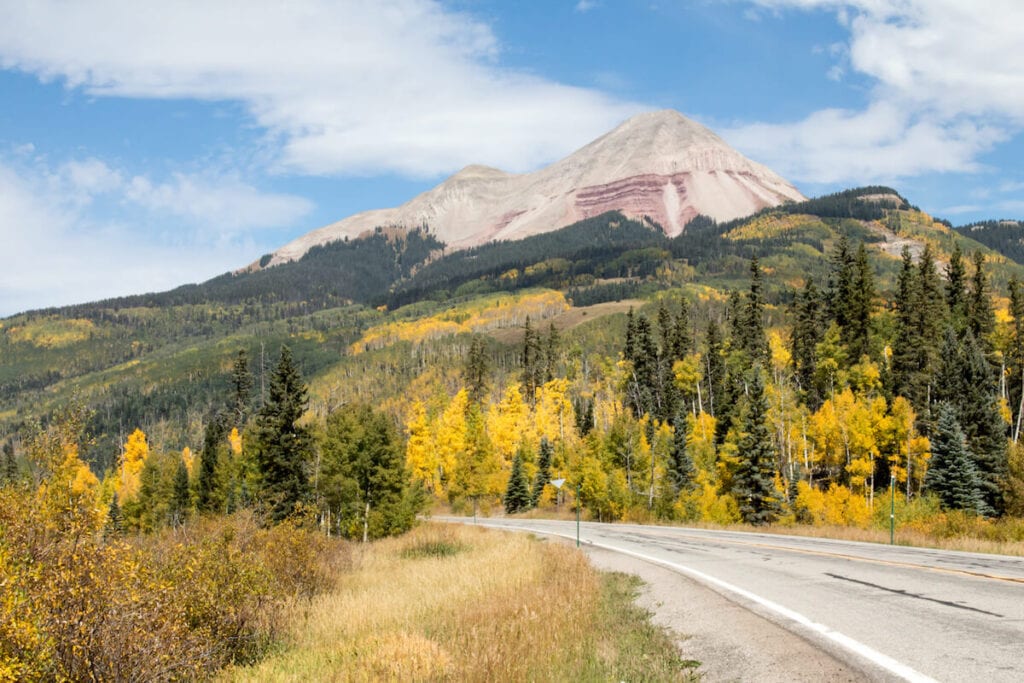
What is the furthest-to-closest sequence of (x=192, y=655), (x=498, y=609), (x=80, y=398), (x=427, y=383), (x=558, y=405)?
(x=427, y=383)
(x=558, y=405)
(x=80, y=398)
(x=498, y=609)
(x=192, y=655)

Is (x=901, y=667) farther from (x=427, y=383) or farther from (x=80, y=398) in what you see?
(x=427, y=383)

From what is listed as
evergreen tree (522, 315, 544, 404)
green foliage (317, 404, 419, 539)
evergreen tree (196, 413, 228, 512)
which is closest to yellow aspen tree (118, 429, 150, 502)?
evergreen tree (196, 413, 228, 512)

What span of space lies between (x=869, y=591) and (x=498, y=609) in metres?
6.19

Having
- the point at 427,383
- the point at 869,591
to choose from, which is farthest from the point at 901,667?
the point at 427,383

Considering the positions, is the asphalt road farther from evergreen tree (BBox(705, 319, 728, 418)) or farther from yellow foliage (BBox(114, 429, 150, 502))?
yellow foliage (BBox(114, 429, 150, 502))

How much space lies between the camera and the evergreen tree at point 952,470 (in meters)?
43.8

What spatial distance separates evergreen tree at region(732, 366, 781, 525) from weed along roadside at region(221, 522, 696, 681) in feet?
86.5

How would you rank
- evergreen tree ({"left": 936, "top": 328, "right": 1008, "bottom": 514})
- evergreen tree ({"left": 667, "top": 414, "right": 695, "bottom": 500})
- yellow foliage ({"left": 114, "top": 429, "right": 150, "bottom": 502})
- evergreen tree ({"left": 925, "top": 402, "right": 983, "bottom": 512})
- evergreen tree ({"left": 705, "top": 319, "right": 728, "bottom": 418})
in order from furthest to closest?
1. yellow foliage ({"left": 114, "top": 429, "right": 150, "bottom": 502})
2. evergreen tree ({"left": 705, "top": 319, "right": 728, "bottom": 418})
3. evergreen tree ({"left": 667, "top": 414, "right": 695, "bottom": 500})
4. evergreen tree ({"left": 936, "top": 328, "right": 1008, "bottom": 514})
5. evergreen tree ({"left": 925, "top": 402, "right": 983, "bottom": 512})

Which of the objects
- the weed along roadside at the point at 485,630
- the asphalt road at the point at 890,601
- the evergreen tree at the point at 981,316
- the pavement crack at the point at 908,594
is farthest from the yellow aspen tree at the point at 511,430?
the pavement crack at the point at 908,594

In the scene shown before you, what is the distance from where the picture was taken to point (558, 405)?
86312mm

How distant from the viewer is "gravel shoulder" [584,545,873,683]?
6.89m

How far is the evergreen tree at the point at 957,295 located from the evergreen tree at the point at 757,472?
3174cm

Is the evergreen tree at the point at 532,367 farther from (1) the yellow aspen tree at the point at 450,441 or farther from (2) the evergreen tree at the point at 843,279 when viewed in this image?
(2) the evergreen tree at the point at 843,279

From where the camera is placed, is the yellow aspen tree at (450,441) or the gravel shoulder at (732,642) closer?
the gravel shoulder at (732,642)
